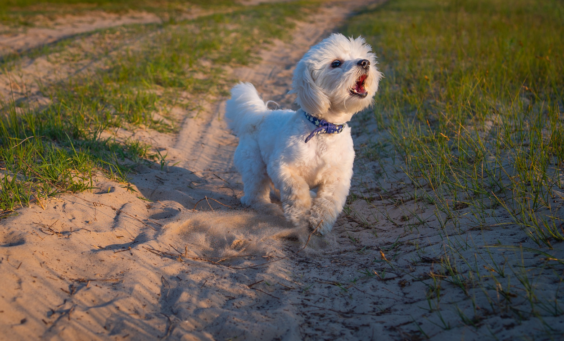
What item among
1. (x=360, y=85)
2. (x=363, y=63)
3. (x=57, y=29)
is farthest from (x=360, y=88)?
(x=57, y=29)

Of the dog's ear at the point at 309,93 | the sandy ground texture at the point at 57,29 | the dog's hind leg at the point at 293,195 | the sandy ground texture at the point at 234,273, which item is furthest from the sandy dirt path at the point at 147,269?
the sandy ground texture at the point at 57,29

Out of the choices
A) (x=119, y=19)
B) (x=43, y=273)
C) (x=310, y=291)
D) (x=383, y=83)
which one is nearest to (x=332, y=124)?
(x=310, y=291)

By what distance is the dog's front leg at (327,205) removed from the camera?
3.52 m

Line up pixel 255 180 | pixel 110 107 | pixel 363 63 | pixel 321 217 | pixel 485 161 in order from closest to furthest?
1. pixel 363 63
2. pixel 321 217
3. pixel 485 161
4. pixel 255 180
5. pixel 110 107

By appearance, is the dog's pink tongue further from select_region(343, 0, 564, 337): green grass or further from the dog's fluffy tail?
the dog's fluffy tail

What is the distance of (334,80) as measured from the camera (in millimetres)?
3342

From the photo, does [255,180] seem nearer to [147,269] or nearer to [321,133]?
[321,133]

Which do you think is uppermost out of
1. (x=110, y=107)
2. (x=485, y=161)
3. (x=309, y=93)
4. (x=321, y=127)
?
(x=309, y=93)

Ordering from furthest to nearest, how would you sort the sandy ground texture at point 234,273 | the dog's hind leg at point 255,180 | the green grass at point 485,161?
1. the dog's hind leg at point 255,180
2. the green grass at point 485,161
3. the sandy ground texture at point 234,273

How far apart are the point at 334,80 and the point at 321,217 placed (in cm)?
118

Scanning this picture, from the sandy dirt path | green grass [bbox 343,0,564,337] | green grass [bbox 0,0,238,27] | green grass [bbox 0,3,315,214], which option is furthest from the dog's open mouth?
green grass [bbox 0,0,238,27]

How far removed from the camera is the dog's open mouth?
3346 mm

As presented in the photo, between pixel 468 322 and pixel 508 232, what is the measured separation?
1103 millimetres

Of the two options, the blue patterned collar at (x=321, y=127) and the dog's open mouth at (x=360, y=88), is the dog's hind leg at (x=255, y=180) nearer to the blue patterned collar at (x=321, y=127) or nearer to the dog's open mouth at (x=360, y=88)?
the blue patterned collar at (x=321, y=127)
